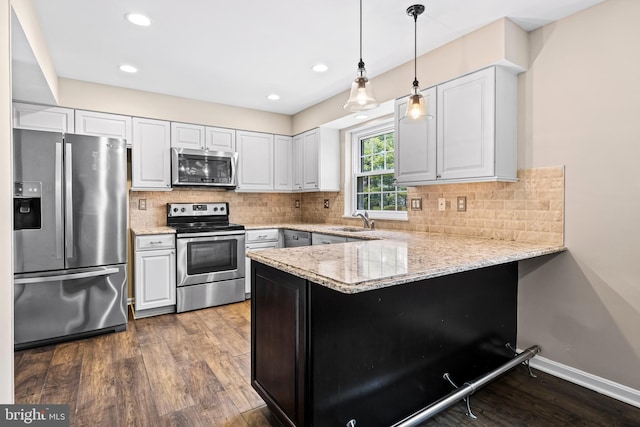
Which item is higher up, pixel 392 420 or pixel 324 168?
pixel 324 168

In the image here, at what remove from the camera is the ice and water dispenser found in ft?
8.70

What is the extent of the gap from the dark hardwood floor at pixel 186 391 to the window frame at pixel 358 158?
71.6 inches

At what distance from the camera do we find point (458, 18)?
2324 millimetres

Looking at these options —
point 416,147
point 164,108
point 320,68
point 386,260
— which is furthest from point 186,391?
point 164,108

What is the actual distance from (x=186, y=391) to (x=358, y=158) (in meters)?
3.13

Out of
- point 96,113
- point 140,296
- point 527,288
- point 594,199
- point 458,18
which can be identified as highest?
point 458,18

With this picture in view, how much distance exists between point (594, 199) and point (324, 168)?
2.78 metres

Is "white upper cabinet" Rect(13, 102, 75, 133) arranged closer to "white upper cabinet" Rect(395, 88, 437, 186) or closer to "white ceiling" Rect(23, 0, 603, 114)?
"white ceiling" Rect(23, 0, 603, 114)

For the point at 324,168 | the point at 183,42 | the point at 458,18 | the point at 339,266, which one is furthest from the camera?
the point at 324,168

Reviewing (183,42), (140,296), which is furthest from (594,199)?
(140,296)

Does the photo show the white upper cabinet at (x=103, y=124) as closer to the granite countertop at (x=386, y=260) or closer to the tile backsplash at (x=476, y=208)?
the tile backsplash at (x=476, y=208)

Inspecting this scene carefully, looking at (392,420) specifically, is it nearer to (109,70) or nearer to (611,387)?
(611,387)

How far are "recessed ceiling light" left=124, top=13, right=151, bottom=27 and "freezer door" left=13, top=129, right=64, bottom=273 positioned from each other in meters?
1.18

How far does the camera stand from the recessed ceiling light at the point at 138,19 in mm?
2299
